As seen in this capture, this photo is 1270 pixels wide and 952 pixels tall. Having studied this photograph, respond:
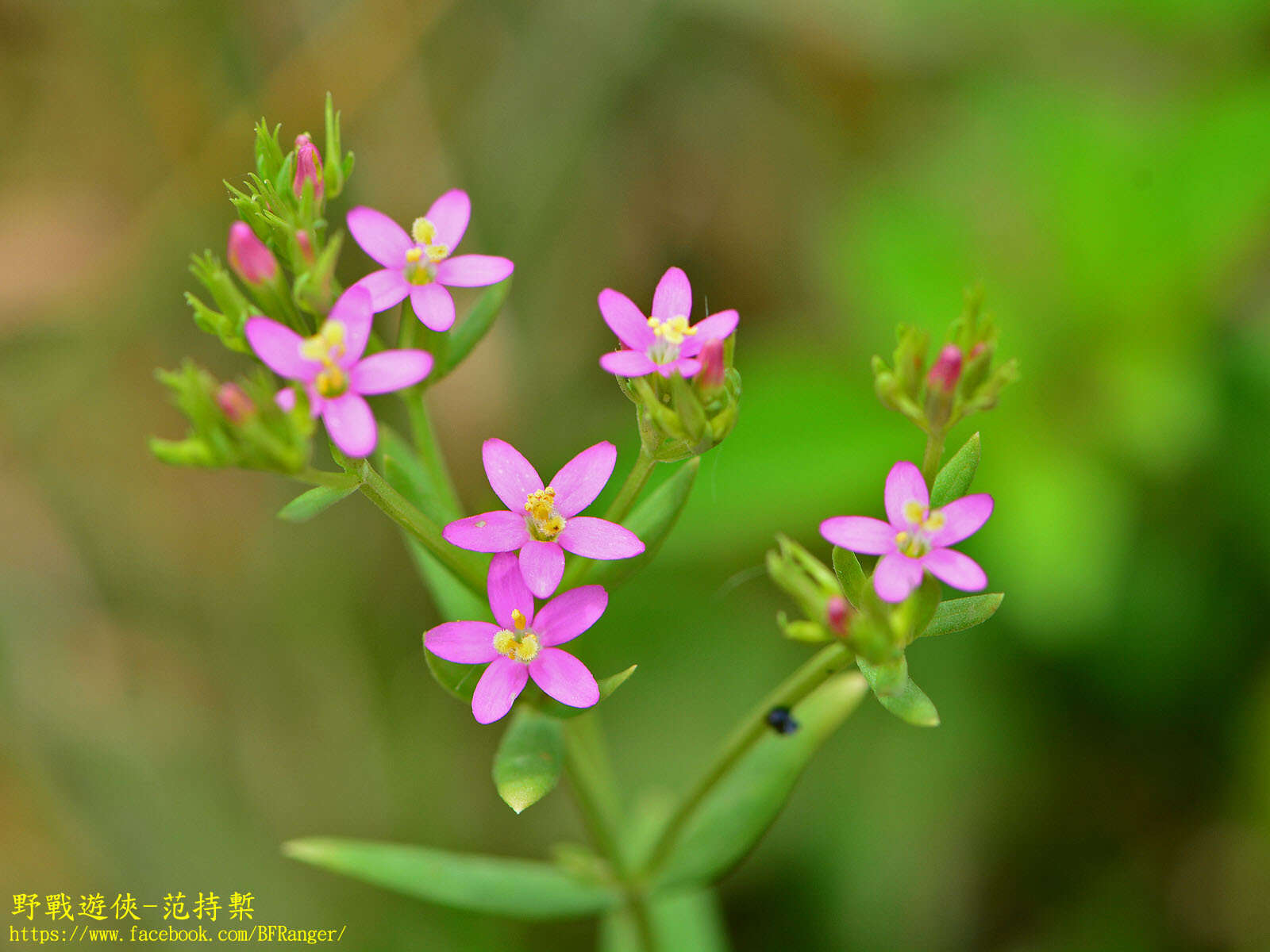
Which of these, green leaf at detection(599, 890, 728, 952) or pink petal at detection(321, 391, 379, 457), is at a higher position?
pink petal at detection(321, 391, 379, 457)

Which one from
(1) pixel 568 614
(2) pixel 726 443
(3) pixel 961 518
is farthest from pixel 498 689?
(2) pixel 726 443

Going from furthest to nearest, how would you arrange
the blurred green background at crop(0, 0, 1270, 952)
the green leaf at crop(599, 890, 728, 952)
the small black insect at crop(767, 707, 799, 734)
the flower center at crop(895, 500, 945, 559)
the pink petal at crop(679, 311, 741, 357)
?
the blurred green background at crop(0, 0, 1270, 952)
the green leaf at crop(599, 890, 728, 952)
the small black insect at crop(767, 707, 799, 734)
the pink petal at crop(679, 311, 741, 357)
the flower center at crop(895, 500, 945, 559)

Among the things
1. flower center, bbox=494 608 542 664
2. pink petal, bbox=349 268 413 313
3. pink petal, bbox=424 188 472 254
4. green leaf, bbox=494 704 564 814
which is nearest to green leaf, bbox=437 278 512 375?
pink petal, bbox=424 188 472 254

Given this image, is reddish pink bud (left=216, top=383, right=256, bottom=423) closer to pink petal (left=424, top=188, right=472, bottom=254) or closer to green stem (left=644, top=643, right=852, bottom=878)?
pink petal (left=424, top=188, right=472, bottom=254)

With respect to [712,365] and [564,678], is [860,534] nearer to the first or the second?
[712,365]

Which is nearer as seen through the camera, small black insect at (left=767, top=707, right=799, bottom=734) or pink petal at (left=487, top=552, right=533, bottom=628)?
pink petal at (left=487, top=552, right=533, bottom=628)
